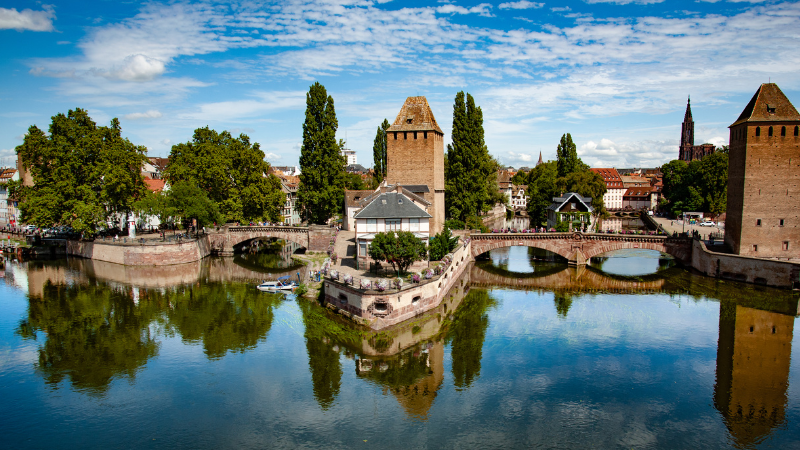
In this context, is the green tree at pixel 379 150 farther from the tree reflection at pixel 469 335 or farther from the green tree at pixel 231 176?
the tree reflection at pixel 469 335

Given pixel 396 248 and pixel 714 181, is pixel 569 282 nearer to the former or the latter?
pixel 396 248

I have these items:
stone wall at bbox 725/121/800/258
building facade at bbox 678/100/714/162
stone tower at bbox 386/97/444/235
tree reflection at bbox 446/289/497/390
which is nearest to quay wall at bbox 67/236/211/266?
stone tower at bbox 386/97/444/235

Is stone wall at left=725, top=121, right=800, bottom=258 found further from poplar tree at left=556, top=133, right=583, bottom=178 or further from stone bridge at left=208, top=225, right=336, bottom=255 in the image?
stone bridge at left=208, top=225, right=336, bottom=255

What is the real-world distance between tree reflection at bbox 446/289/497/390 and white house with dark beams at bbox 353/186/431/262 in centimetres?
589

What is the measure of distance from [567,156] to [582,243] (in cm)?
2577

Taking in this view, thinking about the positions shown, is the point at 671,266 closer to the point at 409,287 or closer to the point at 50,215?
the point at 409,287

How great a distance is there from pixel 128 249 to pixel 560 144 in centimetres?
5348

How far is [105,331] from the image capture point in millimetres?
26812

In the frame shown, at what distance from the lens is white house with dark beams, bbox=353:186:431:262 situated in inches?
1339

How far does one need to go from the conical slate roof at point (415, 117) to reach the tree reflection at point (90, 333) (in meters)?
24.5

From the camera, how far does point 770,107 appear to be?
120 feet

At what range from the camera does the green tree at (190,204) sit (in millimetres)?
46050

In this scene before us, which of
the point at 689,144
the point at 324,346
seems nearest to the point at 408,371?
the point at 324,346

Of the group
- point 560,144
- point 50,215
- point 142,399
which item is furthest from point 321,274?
point 560,144
